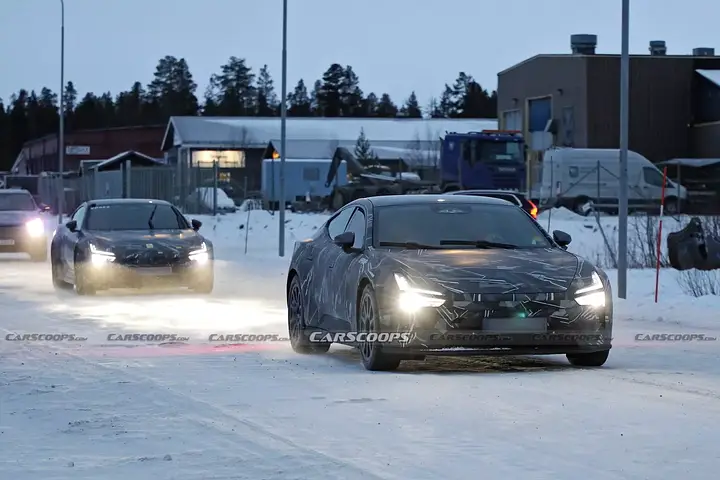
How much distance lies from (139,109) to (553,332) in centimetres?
17548

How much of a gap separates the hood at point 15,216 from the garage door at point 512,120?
4445cm

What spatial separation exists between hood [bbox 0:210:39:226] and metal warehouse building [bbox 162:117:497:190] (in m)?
50.0

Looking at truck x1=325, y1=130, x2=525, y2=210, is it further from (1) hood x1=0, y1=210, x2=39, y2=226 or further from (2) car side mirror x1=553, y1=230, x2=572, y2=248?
(2) car side mirror x1=553, y1=230, x2=572, y2=248

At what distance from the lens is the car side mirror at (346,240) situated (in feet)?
39.8

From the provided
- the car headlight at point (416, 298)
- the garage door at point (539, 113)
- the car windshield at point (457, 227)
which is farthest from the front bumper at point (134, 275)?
the garage door at point (539, 113)

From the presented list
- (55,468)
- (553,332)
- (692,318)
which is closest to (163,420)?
(55,468)

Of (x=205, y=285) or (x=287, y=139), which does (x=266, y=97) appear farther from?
(x=205, y=285)

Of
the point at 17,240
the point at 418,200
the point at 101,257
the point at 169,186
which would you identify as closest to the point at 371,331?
the point at 418,200

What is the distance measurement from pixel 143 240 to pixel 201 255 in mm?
842

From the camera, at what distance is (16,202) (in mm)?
31094

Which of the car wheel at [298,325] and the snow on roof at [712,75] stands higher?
the snow on roof at [712,75]

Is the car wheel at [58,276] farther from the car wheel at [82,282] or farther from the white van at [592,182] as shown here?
the white van at [592,182]

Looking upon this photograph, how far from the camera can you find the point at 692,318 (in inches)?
648

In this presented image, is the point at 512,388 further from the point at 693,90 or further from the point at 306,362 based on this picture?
the point at 693,90
